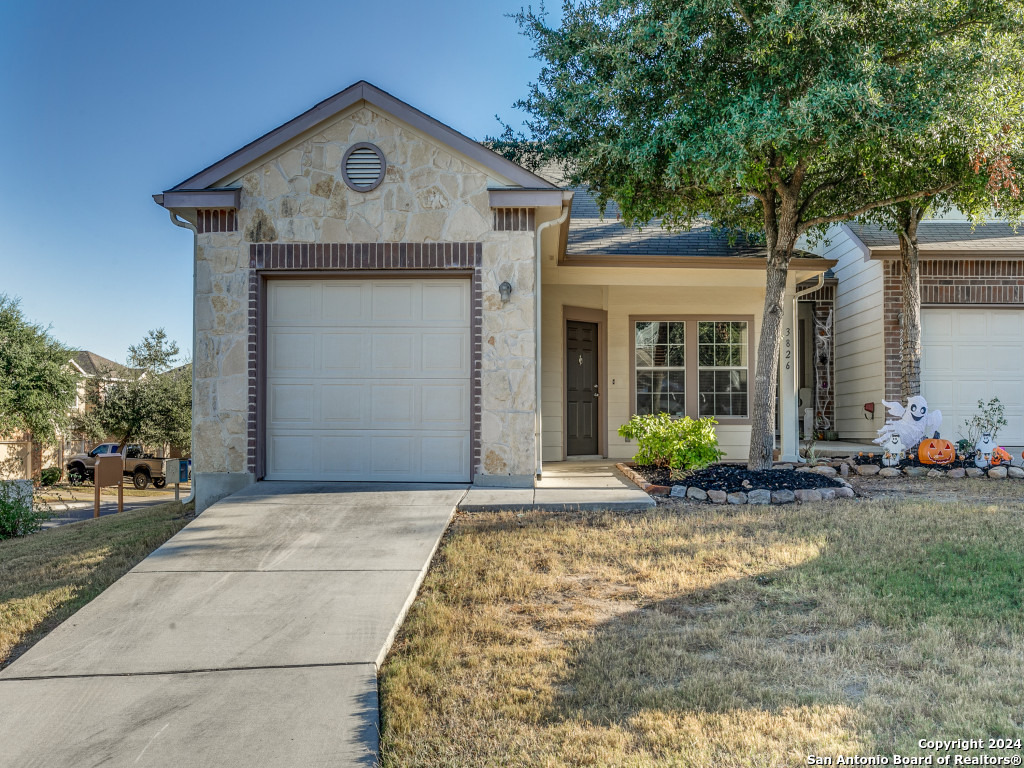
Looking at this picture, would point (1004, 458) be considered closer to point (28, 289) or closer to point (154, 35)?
point (154, 35)

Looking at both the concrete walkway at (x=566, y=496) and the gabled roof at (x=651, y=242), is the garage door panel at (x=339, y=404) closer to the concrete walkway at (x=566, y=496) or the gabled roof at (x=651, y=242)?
the concrete walkway at (x=566, y=496)

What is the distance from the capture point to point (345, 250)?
7668mm

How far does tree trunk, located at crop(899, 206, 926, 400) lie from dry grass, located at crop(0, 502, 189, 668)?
31.3 feet

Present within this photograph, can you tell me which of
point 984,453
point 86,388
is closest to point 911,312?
point 984,453

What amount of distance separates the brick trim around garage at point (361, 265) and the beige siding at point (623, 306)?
9.69ft

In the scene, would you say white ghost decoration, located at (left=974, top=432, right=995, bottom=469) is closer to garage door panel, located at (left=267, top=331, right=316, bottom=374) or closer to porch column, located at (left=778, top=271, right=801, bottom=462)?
porch column, located at (left=778, top=271, right=801, bottom=462)

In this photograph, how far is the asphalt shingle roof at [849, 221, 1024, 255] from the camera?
1188 centimetres

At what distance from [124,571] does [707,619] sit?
168 inches

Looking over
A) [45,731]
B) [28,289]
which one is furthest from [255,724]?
[28,289]

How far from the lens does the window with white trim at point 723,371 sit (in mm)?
11227

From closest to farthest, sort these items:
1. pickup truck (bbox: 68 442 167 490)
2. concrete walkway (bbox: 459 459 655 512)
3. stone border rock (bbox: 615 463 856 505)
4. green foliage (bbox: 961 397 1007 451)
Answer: concrete walkway (bbox: 459 459 655 512), stone border rock (bbox: 615 463 856 505), green foliage (bbox: 961 397 1007 451), pickup truck (bbox: 68 442 167 490)

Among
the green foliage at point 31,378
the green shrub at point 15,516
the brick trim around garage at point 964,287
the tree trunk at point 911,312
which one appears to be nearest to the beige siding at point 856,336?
the brick trim around garage at point 964,287

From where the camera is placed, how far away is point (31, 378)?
837 inches

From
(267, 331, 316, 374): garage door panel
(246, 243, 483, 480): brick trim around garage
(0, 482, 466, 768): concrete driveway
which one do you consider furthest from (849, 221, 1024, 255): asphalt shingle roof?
(0, 482, 466, 768): concrete driveway
